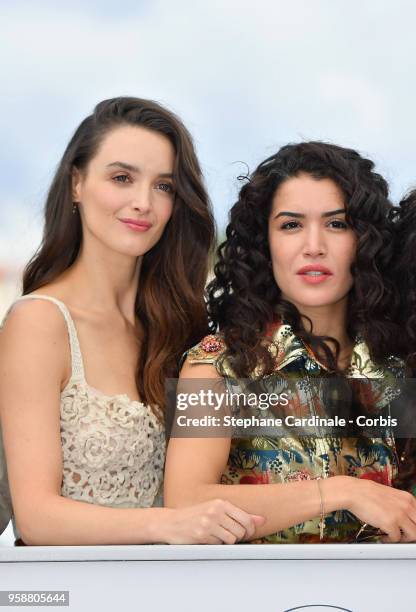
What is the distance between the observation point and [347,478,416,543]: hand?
1.57 metres

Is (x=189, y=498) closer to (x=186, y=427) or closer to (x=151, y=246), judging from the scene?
(x=186, y=427)

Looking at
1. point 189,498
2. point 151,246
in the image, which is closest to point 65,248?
point 151,246

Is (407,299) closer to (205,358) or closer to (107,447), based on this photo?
(205,358)

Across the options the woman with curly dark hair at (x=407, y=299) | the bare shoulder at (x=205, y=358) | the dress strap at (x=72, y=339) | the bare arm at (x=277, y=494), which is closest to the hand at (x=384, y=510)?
the bare arm at (x=277, y=494)

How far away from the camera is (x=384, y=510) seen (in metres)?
1.57

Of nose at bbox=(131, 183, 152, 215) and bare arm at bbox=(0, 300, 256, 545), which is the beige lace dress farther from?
nose at bbox=(131, 183, 152, 215)

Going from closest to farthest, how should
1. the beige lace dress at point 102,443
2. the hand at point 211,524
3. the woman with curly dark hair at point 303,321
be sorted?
the hand at point 211,524, the woman with curly dark hair at point 303,321, the beige lace dress at point 102,443

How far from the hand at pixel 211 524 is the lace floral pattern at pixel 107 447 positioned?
29 centimetres

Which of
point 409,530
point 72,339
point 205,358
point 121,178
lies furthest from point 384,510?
point 121,178

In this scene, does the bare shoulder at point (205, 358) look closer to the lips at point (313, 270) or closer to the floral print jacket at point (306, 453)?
the floral print jacket at point (306, 453)

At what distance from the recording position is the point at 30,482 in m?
1.67

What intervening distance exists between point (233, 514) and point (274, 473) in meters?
0.20

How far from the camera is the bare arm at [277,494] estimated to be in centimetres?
158

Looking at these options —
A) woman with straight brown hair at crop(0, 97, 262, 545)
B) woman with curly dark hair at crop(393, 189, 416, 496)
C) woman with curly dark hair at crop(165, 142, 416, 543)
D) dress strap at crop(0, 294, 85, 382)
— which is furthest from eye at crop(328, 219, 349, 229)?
dress strap at crop(0, 294, 85, 382)
